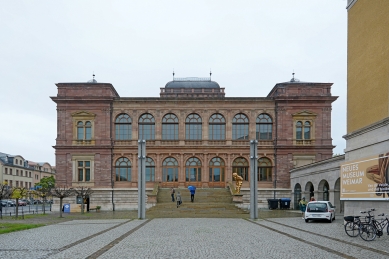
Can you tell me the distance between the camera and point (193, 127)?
51.9 metres

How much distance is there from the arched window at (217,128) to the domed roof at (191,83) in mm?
13093

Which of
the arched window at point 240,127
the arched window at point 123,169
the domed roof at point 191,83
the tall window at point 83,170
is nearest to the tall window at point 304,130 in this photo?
the arched window at point 240,127

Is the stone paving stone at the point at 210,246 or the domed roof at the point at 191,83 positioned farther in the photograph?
the domed roof at the point at 191,83

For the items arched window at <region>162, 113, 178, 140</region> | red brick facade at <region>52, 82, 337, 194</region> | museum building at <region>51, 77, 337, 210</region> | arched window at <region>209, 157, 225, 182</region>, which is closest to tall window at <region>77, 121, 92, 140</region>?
museum building at <region>51, 77, 337, 210</region>

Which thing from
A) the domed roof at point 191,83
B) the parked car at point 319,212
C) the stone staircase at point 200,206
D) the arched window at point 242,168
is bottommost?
the stone staircase at point 200,206

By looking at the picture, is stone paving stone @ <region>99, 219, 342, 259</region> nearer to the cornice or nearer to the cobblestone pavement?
the cobblestone pavement

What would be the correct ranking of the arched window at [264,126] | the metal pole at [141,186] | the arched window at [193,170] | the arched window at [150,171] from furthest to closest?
1. the arched window at [264,126]
2. the arched window at [193,170]
3. the arched window at [150,171]
4. the metal pole at [141,186]

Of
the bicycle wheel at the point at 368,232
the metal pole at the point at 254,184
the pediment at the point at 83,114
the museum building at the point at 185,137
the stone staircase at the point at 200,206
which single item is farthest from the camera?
the pediment at the point at 83,114

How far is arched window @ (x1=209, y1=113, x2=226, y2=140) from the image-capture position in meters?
51.8

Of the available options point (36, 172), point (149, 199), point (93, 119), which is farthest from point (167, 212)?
point (36, 172)

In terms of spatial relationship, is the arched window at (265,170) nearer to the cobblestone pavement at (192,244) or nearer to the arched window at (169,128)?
the arched window at (169,128)

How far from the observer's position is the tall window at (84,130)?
51.2 m

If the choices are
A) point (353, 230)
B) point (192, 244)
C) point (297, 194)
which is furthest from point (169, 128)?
point (192, 244)

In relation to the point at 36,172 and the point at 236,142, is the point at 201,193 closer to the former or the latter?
the point at 236,142
